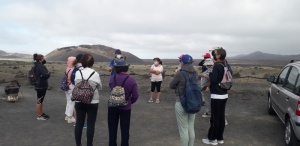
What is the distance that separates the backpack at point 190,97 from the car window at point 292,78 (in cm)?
257

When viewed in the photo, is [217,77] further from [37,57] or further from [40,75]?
[37,57]

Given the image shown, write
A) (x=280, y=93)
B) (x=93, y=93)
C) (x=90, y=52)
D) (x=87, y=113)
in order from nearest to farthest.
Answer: (x=93, y=93), (x=87, y=113), (x=280, y=93), (x=90, y=52)

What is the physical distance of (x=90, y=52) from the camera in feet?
439

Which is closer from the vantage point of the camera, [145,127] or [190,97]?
[190,97]

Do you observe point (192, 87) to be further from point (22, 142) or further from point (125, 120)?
point (22, 142)

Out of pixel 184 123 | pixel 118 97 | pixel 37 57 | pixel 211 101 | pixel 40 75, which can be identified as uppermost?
pixel 37 57

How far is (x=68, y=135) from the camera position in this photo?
6801 millimetres

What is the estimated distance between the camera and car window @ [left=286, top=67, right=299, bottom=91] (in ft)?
20.5

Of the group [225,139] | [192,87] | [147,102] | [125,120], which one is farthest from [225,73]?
[147,102]

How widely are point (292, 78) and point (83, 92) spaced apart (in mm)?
4786

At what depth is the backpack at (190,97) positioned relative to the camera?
193 inches

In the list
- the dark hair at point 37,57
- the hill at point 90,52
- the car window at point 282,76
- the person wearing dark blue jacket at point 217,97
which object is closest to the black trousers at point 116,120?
the person wearing dark blue jacket at point 217,97

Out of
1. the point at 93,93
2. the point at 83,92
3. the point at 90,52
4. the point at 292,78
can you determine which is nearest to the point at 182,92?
the point at 93,93

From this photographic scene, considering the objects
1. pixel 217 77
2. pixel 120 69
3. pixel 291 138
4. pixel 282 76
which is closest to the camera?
pixel 120 69
